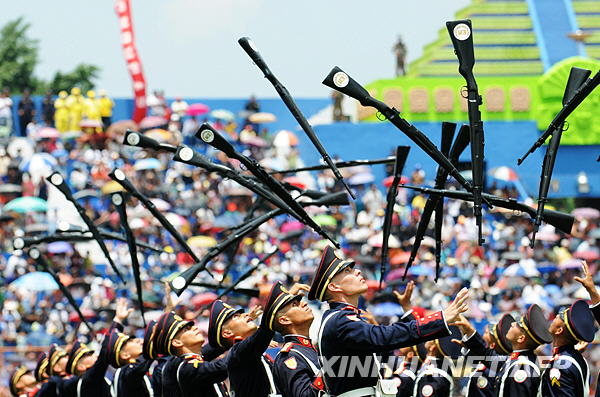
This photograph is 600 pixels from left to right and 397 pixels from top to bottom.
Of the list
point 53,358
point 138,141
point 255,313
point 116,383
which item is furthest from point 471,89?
point 53,358

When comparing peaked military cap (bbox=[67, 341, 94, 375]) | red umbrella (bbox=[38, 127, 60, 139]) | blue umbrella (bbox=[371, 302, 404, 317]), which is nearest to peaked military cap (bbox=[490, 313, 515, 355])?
peaked military cap (bbox=[67, 341, 94, 375])

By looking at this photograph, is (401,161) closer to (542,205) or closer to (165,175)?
(542,205)

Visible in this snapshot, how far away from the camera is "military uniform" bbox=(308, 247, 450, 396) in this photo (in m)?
8.16

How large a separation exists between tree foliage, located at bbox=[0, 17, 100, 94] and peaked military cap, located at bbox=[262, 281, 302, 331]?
45.1 metres

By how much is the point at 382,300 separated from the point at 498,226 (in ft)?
26.6

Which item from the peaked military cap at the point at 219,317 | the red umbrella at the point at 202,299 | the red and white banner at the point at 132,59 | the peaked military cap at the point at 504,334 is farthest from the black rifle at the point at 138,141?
the red and white banner at the point at 132,59

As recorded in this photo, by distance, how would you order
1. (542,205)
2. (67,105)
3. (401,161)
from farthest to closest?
1. (67,105)
2. (401,161)
3. (542,205)

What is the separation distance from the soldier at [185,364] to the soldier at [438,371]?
1.82 meters

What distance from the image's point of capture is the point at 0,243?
28703mm

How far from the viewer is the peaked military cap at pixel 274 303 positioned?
923 centimetres

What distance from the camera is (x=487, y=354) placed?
11.4m

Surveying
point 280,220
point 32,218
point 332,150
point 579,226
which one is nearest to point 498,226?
point 579,226

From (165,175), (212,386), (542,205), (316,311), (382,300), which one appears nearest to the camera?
(542,205)

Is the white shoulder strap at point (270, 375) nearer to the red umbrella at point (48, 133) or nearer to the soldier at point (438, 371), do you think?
the soldier at point (438, 371)
